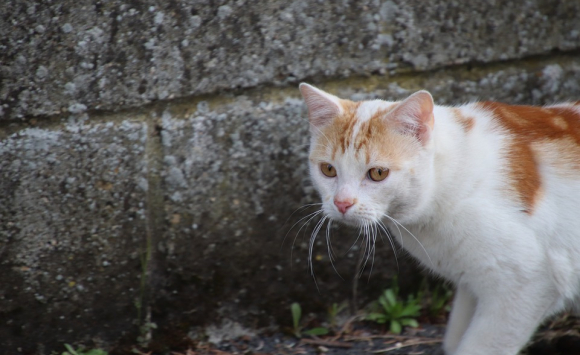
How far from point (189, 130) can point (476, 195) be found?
1.14 m

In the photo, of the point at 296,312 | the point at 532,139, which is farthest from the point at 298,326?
the point at 532,139

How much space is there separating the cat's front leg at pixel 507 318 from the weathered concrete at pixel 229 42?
3.57 feet

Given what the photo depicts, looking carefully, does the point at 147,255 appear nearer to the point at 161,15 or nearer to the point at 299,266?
the point at 299,266

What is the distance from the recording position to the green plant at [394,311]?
120 inches

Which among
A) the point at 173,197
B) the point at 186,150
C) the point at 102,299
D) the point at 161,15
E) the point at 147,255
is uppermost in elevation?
the point at 161,15

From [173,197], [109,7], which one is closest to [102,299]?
[173,197]

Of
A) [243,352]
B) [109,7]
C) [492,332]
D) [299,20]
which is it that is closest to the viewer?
[492,332]

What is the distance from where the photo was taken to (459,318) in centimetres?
262

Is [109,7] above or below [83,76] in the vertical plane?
above

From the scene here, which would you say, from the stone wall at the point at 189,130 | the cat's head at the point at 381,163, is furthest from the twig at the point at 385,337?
the cat's head at the point at 381,163

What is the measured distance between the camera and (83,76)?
2492 mm

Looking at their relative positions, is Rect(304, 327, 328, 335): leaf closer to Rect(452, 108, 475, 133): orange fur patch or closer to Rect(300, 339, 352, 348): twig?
Rect(300, 339, 352, 348): twig

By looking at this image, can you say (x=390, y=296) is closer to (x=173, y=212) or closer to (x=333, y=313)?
(x=333, y=313)

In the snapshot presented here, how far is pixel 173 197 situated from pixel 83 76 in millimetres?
588
